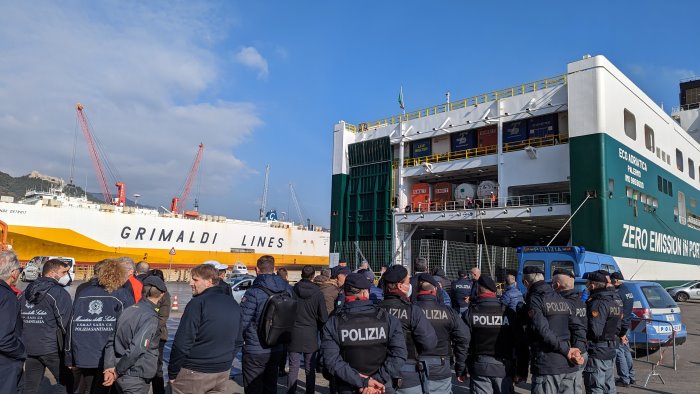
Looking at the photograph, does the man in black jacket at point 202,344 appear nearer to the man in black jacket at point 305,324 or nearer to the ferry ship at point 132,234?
the man in black jacket at point 305,324

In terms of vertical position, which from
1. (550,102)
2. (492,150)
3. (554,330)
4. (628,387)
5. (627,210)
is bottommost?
(628,387)

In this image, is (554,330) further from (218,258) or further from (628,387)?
(218,258)

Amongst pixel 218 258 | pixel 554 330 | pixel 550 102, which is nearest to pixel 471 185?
pixel 550 102

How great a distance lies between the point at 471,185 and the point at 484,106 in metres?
4.58

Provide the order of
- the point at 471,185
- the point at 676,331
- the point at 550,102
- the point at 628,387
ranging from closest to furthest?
the point at 628,387 < the point at 676,331 < the point at 550,102 < the point at 471,185

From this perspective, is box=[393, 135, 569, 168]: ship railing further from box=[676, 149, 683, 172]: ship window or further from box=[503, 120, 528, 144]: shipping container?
box=[676, 149, 683, 172]: ship window

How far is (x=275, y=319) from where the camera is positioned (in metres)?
5.06

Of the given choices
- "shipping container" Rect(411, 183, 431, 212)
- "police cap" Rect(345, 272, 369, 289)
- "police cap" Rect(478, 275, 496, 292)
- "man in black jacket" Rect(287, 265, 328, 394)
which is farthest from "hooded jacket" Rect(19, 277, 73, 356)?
"shipping container" Rect(411, 183, 431, 212)

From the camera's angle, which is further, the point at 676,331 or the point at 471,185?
the point at 471,185

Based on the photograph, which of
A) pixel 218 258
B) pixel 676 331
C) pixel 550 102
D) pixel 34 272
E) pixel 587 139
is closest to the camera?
pixel 676 331

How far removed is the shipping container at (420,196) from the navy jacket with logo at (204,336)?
2443cm

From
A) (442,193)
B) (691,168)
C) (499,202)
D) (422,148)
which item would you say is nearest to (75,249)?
(422,148)

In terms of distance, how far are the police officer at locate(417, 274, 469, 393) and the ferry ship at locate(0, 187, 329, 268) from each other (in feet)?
93.8

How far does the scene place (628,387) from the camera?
292 inches
